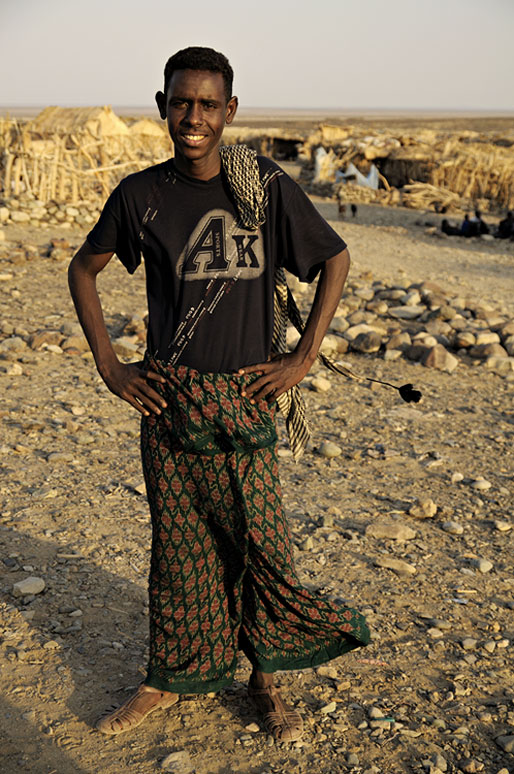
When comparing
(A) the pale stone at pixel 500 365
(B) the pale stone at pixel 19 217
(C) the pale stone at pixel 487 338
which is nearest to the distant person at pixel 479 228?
(B) the pale stone at pixel 19 217

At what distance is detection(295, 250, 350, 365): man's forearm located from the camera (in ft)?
6.62

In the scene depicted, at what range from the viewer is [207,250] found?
1.90m

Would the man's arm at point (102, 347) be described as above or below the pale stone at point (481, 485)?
above

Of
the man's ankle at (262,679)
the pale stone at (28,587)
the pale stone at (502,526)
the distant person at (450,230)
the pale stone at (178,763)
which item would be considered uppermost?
the man's ankle at (262,679)

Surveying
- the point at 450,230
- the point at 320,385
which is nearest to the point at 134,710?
the point at 320,385

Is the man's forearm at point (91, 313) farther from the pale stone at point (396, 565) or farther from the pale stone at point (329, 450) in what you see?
the pale stone at point (329, 450)

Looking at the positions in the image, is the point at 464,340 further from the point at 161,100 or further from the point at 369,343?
the point at 161,100

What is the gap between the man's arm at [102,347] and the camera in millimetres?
1994

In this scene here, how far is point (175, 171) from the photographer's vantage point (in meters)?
1.93

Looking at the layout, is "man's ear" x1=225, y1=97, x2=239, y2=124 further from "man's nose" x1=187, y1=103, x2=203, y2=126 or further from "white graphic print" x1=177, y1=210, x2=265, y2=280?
"white graphic print" x1=177, y1=210, x2=265, y2=280

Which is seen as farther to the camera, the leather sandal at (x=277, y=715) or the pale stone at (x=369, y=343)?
the pale stone at (x=369, y=343)

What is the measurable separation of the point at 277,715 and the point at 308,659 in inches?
7.3

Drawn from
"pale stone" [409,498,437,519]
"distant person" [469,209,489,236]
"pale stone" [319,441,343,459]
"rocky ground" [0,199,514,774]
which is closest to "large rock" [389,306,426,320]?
"rocky ground" [0,199,514,774]

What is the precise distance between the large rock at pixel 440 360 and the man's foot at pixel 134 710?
4.30 m
